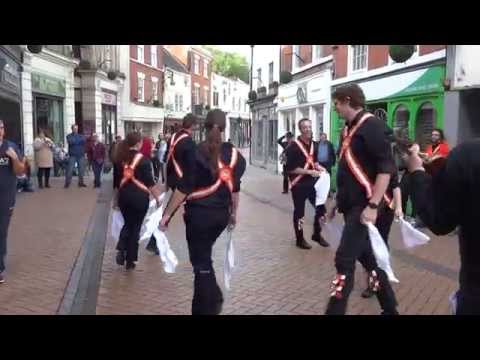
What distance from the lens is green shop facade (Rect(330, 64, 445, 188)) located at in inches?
430

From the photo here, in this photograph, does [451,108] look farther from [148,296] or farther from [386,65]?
[148,296]

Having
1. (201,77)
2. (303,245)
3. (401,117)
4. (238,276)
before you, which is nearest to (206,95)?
(201,77)

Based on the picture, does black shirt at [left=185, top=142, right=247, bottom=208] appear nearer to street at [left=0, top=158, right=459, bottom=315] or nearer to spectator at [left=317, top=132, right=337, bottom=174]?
street at [left=0, top=158, right=459, bottom=315]

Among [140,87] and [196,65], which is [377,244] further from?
[196,65]

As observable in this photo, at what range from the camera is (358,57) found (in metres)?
15.4

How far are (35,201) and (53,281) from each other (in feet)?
24.8

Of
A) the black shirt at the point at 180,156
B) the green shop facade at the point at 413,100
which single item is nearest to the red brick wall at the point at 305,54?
the green shop facade at the point at 413,100

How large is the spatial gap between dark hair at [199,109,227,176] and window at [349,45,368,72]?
Answer: 37.7 ft

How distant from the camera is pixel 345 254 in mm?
3916

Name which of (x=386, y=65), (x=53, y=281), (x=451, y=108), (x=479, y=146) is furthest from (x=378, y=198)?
(x=386, y=65)

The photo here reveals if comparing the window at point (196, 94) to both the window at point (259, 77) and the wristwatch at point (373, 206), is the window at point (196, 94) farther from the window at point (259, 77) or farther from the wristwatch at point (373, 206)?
the wristwatch at point (373, 206)

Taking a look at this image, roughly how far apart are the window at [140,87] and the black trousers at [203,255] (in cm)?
3345

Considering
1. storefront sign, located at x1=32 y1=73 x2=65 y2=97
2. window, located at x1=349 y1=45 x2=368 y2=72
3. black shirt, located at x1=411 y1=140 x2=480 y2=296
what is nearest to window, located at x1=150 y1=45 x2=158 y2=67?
storefront sign, located at x1=32 y1=73 x2=65 y2=97
